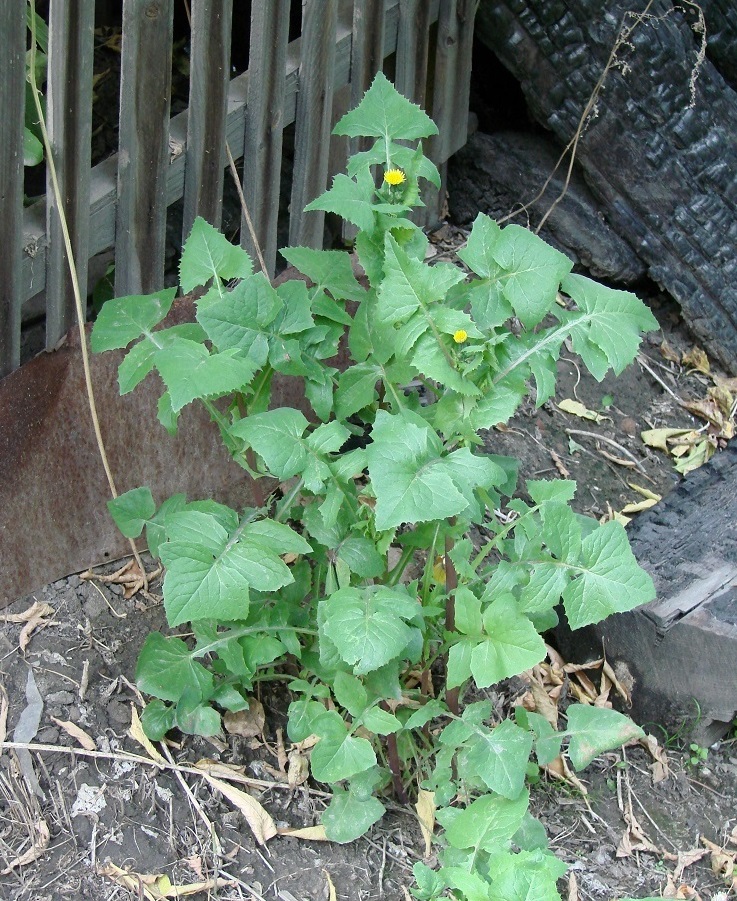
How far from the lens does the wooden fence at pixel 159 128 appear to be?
7.43 feet

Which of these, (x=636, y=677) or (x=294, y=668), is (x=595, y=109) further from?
(x=294, y=668)

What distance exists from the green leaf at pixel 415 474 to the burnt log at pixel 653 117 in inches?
91.5

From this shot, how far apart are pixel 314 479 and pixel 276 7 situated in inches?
58.7

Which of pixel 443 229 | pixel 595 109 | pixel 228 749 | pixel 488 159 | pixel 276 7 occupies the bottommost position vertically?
pixel 228 749

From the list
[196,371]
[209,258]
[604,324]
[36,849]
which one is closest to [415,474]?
[196,371]

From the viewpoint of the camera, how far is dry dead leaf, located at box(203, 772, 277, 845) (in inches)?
87.7

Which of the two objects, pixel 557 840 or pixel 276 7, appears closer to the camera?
pixel 557 840

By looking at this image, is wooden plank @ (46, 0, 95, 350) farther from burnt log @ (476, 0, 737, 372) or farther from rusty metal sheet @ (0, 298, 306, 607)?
burnt log @ (476, 0, 737, 372)

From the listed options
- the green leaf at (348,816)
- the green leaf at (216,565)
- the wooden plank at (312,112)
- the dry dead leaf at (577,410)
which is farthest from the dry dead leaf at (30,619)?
the dry dead leaf at (577,410)

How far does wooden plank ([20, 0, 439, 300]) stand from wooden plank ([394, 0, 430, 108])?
1.05 feet

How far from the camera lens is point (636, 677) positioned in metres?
2.70

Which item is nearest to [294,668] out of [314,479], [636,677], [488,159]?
[314,479]

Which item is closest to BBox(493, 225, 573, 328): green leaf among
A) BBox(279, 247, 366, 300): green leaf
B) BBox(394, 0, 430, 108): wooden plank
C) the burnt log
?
BBox(279, 247, 366, 300): green leaf

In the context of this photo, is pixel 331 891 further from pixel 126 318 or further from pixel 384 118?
pixel 384 118
